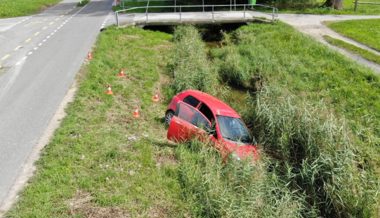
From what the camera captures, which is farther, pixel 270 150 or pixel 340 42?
pixel 340 42

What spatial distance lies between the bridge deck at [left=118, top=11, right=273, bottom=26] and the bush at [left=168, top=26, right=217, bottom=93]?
14.4ft

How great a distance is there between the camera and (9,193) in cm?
965

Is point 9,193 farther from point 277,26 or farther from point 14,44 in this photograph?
point 277,26

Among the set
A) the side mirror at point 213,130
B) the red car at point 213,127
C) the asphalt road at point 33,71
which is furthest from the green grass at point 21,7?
the side mirror at point 213,130

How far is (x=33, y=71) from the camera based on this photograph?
62.2 ft

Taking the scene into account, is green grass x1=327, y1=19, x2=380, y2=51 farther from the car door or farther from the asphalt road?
the asphalt road

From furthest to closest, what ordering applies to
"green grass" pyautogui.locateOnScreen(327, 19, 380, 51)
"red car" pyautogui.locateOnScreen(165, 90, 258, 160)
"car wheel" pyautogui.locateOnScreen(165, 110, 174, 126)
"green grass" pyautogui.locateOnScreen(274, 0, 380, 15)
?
"green grass" pyautogui.locateOnScreen(274, 0, 380, 15)
"green grass" pyautogui.locateOnScreen(327, 19, 380, 51)
"car wheel" pyautogui.locateOnScreen(165, 110, 174, 126)
"red car" pyautogui.locateOnScreen(165, 90, 258, 160)

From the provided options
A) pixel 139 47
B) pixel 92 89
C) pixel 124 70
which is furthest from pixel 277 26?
pixel 92 89

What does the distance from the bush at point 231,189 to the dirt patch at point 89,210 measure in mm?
1842

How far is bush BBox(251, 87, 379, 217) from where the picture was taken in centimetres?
1000

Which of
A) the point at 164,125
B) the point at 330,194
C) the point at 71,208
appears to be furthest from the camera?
the point at 164,125

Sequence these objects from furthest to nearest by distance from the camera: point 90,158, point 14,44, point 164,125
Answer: point 14,44 → point 164,125 → point 90,158

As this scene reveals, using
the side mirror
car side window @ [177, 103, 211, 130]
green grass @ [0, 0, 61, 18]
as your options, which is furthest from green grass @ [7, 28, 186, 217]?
green grass @ [0, 0, 61, 18]

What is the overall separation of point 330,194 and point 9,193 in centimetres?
829
